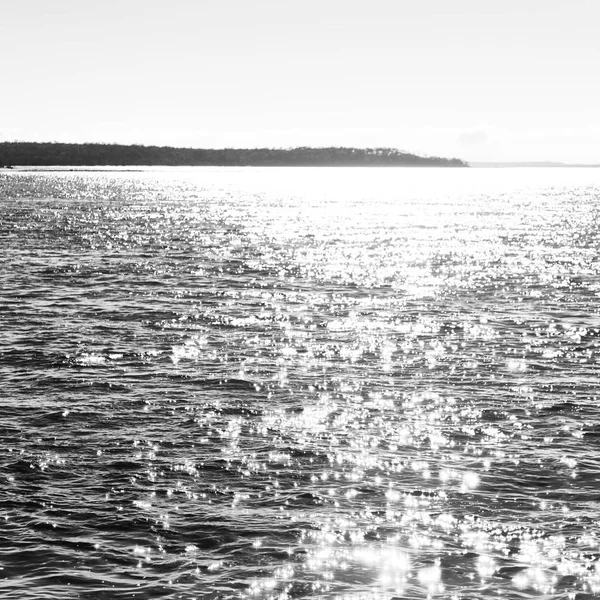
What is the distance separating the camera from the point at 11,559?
1936 centimetres

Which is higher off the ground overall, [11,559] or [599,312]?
[599,312]

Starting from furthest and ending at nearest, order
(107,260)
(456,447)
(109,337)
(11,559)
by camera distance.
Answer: (107,260) < (109,337) < (456,447) < (11,559)

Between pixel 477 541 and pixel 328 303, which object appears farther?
pixel 328 303

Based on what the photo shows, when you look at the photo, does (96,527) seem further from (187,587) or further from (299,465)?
(299,465)

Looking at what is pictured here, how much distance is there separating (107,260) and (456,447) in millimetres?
57691

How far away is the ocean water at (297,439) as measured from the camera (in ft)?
63.2

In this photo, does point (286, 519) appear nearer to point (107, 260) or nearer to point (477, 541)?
point (477, 541)

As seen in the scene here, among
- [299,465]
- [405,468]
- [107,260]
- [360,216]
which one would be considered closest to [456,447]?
[405,468]

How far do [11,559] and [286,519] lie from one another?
6948mm

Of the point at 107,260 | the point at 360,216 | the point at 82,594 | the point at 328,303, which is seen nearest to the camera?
the point at 82,594

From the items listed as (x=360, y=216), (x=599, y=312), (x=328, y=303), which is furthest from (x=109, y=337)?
(x=360, y=216)

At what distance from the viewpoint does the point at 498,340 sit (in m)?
44.7

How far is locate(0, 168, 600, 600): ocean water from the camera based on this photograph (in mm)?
19250

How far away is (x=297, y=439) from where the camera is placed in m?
28.1
